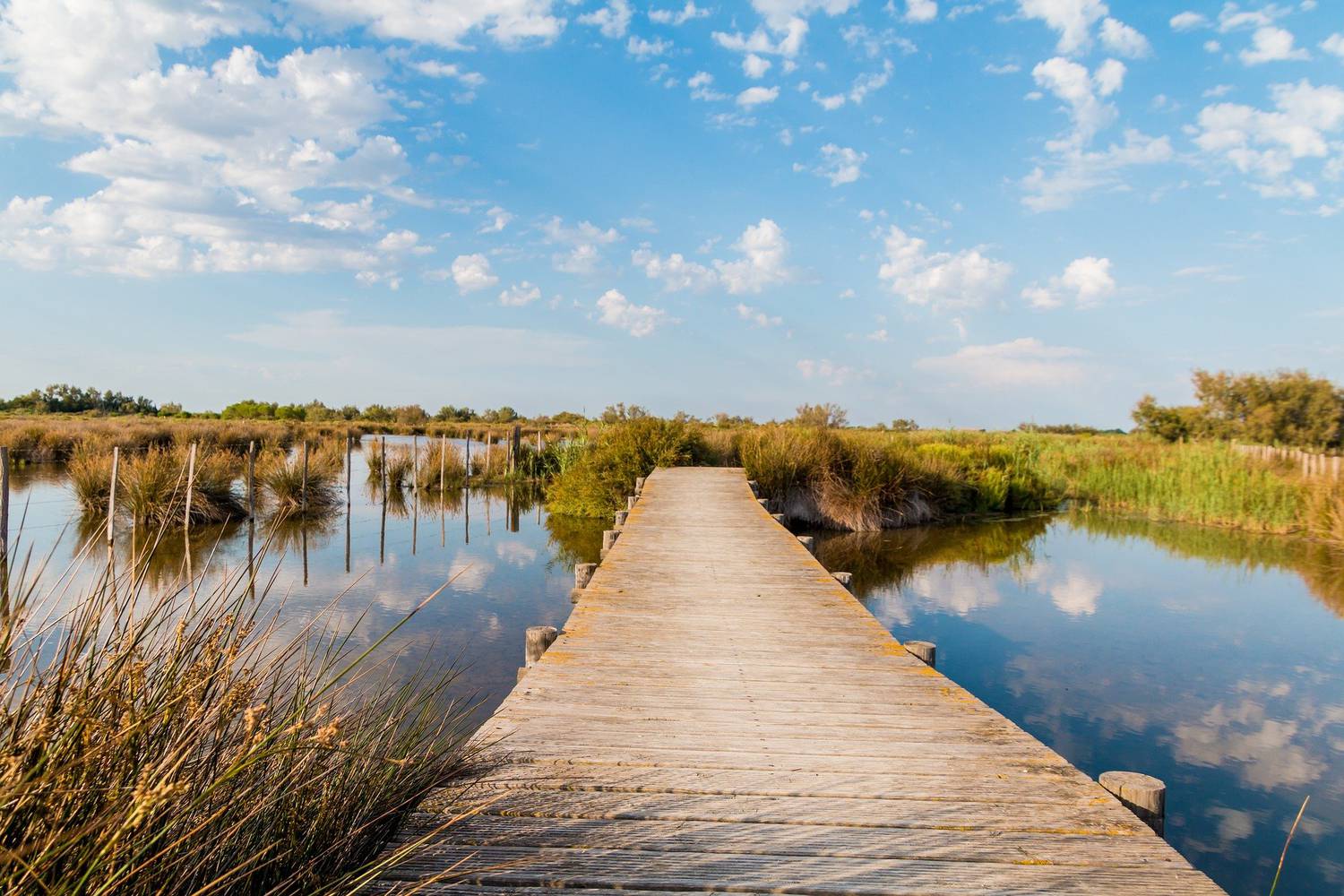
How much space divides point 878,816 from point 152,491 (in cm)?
1178

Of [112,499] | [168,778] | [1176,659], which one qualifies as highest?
[112,499]

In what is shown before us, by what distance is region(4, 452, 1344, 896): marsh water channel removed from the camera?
13.9ft

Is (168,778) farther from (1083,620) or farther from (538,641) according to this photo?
(1083,620)

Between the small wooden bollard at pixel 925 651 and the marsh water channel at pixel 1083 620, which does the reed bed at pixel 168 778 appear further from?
the small wooden bollard at pixel 925 651

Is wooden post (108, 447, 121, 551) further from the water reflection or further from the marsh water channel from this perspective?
the water reflection

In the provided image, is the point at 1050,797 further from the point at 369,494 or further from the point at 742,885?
the point at 369,494

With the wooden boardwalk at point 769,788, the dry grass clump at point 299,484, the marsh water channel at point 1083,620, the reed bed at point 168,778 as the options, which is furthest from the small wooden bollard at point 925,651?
the dry grass clump at point 299,484

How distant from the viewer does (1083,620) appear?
758 cm

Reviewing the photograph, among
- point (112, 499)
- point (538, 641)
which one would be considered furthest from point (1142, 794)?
point (112, 499)

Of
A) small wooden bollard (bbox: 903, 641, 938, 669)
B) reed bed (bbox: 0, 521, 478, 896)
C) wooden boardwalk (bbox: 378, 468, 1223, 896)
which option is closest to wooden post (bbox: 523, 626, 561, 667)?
wooden boardwalk (bbox: 378, 468, 1223, 896)

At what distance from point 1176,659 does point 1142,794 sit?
5208 mm

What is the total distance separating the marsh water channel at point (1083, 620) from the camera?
425 cm

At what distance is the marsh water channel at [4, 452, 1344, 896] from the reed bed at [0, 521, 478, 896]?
1.48 feet

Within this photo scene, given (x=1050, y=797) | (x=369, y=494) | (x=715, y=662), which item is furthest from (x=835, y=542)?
(x=369, y=494)
